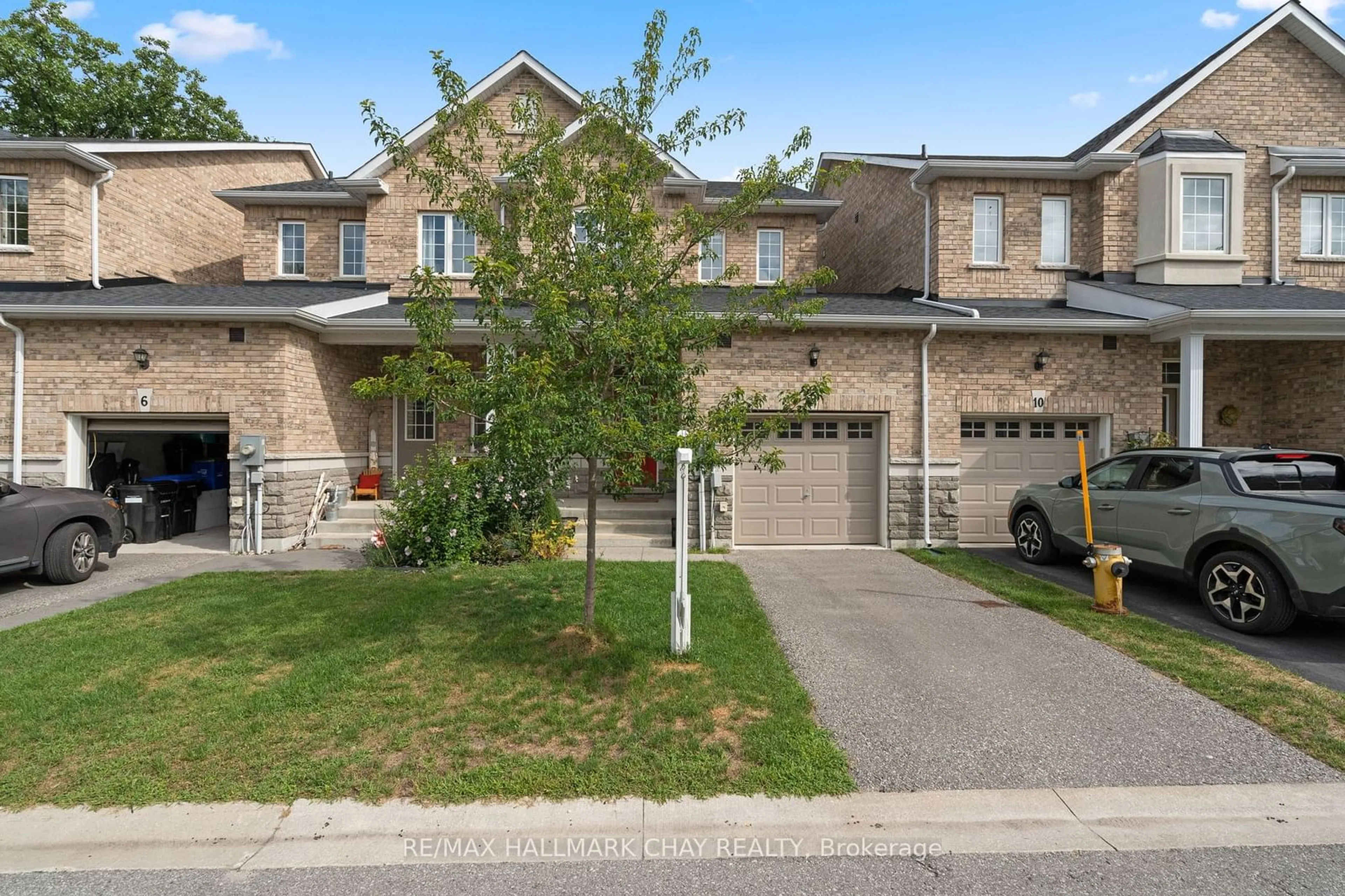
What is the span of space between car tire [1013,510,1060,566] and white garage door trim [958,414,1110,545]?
125 cm

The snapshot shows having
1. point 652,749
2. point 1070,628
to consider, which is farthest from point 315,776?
point 1070,628

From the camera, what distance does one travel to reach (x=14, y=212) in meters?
12.2

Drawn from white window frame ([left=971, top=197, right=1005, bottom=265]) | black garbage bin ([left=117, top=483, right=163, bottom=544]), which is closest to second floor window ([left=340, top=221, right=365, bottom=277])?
black garbage bin ([left=117, top=483, right=163, bottom=544])

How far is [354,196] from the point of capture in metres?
13.5

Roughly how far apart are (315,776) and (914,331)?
10065 millimetres

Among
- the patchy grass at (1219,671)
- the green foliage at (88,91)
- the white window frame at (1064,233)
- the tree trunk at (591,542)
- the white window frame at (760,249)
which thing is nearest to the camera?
the patchy grass at (1219,671)

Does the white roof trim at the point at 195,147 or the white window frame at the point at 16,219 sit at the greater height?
the white roof trim at the point at 195,147

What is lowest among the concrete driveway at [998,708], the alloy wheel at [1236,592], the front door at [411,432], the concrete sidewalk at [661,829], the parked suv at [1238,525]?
the concrete sidewalk at [661,829]

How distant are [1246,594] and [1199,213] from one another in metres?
9.67

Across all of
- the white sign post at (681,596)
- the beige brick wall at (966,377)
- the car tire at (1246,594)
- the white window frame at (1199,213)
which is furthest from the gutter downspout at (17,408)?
the white window frame at (1199,213)

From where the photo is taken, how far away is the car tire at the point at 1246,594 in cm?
593

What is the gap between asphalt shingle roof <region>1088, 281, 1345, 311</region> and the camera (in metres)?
9.74

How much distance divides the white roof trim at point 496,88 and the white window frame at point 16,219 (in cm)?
599

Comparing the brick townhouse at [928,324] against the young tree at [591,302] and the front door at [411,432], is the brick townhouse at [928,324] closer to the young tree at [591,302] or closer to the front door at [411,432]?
the front door at [411,432]
